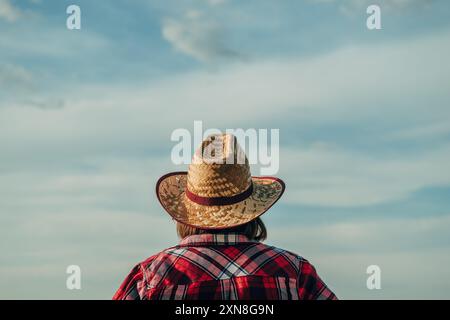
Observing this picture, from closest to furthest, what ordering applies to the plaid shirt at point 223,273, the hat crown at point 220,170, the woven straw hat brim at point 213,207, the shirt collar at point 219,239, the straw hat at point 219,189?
1. the plaid shirt at point 223,273
2. the shirt collar at point 219,239
3. the woven straw hat brim at point 213,207
4. the straw hat at point 219,189
5. the hat crown at point 220,170

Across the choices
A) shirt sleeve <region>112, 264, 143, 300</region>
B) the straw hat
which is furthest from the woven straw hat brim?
shirt sleeve <region>112, 264, 143, 300</region>

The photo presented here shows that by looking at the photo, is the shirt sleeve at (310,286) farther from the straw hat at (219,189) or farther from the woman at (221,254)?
the straw hat at (219,189)

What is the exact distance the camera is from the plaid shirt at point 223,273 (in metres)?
8.97

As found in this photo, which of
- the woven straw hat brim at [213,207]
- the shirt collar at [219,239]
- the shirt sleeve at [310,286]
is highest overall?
the woven straw hat brim at [213,207]

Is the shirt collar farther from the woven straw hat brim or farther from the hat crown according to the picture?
the hat crown

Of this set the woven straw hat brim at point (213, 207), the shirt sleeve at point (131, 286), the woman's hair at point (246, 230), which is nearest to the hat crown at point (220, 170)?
the woven straw hat brim at point (213, 207)

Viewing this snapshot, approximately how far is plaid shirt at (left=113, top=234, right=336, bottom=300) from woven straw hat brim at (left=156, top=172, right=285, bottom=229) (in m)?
0.24

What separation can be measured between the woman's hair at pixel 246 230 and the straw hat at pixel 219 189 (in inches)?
3.6

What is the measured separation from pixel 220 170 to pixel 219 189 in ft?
0.63

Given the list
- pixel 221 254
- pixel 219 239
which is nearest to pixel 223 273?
pixel 221 254

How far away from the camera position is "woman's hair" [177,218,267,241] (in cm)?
924

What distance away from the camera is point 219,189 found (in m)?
9.80
